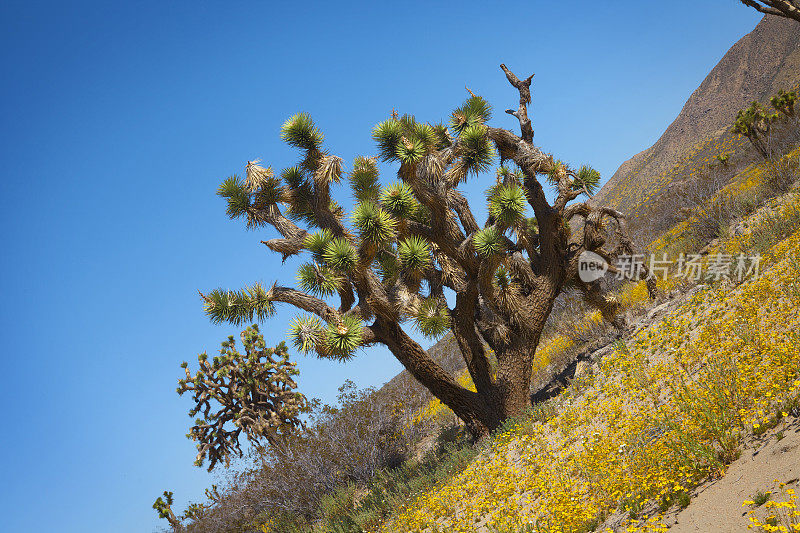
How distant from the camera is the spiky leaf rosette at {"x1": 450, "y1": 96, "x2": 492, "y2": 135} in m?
10.8

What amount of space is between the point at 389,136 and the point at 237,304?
4.16 m

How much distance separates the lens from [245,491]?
12156 millimetres

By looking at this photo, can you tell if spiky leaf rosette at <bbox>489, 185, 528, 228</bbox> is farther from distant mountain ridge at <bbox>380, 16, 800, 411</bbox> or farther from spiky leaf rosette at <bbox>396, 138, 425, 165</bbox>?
distant mountain ridge at <bbox>380, 16, 800, 411</bbox>

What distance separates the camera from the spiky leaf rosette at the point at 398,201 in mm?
9047

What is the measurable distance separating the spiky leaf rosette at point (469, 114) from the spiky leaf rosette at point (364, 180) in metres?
2.17

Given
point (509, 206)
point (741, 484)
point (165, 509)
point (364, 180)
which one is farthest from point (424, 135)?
point (165, 509)

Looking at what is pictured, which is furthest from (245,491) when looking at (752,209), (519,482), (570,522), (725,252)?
(752,209)

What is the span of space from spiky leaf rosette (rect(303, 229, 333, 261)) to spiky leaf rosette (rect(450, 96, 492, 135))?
4011 millimetres

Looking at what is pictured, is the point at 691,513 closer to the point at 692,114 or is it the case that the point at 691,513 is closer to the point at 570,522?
the point at 570,522

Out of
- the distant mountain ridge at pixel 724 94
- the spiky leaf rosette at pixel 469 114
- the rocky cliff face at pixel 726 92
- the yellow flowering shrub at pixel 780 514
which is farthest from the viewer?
the rocky cliff face at pixel 726 92

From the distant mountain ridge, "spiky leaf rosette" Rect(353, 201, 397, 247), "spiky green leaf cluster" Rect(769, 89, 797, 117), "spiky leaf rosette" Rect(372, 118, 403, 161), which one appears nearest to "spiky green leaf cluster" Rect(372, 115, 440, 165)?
"spiky leaf rosette" Rect(372, 118, 403, 161)

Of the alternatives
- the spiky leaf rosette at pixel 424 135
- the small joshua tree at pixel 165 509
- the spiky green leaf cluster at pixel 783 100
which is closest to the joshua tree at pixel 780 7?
the spiky leaf rosette at pixel 424 135

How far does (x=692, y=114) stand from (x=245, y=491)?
59.5m

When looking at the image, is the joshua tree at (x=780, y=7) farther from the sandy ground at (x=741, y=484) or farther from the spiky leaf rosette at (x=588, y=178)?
the sandy ground at (x=741, y=484)
